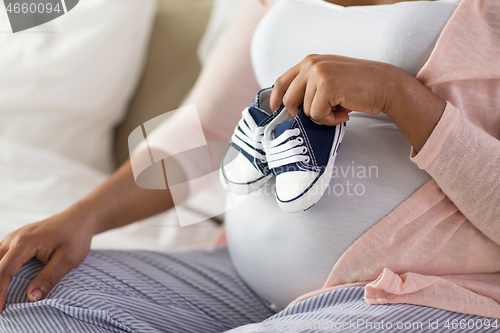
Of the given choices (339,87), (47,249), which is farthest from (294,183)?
(47,249)

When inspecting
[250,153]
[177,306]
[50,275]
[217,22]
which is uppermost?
[217,22]

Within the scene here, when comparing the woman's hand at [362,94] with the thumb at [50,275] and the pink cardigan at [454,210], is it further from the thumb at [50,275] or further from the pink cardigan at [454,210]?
the thumb at [50,275]

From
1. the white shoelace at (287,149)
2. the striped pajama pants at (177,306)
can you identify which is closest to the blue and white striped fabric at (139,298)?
the striped pajama pants at (177,306)

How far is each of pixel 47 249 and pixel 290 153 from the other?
1.28 ft

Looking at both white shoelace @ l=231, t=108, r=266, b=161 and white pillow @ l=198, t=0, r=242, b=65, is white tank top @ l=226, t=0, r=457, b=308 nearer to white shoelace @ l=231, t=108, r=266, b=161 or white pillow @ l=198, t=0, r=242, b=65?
white shoelace @ l=231, t=108, r=266, b=161

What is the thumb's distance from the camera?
1.67 ft

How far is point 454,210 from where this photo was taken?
505 millimetres

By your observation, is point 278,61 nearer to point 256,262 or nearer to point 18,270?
point 256,262

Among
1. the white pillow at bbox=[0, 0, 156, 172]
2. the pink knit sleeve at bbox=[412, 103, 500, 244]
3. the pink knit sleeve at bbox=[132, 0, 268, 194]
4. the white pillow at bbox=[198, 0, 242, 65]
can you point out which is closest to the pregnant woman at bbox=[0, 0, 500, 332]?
the pink knit sleeve at bbox=[412, 103, 500, 244]

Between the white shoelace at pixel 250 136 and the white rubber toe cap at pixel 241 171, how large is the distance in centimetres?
2

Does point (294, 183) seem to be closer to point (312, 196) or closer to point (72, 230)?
point (312, 196)

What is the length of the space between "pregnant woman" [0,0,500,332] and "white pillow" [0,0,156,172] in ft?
1.46

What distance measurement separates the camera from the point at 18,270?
54 cm

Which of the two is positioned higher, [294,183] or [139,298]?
[294,183]
